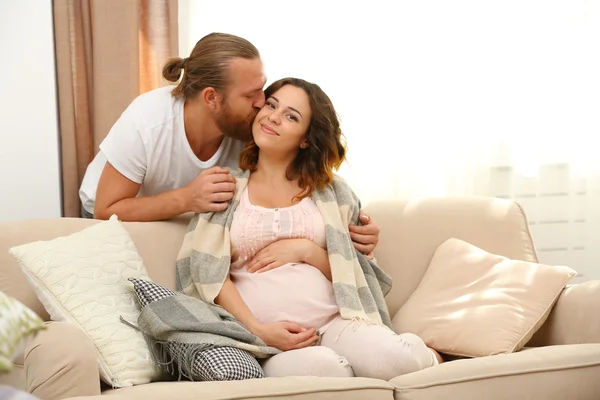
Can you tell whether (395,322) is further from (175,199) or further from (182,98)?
(182,98)

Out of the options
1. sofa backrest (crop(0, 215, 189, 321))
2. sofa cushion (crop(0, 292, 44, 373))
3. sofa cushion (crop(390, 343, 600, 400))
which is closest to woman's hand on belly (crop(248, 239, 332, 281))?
sofa backrest (crop(0, 215, 189, 321))

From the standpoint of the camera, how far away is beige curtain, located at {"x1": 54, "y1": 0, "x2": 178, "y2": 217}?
3055 mm

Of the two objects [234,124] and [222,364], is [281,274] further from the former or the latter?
[234,124]

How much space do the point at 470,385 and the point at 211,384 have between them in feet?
1.99

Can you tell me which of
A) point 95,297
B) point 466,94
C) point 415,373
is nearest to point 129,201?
point 95,297

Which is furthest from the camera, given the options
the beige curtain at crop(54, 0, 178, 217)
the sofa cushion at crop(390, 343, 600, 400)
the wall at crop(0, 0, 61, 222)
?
the beige curtain at crop(54, 0, 178, 217)

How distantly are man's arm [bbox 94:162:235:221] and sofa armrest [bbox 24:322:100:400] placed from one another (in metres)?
0.72

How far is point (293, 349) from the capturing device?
2.14 metres

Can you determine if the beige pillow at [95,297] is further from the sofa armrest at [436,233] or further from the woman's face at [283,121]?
the sofa armrest at [436,233]

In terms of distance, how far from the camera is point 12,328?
52 cm

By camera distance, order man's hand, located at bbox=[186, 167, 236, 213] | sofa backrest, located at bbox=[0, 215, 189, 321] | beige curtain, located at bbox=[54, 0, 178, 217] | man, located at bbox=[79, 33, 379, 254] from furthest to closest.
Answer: beige curtain, located at bbox=[54, 0, 178, 217] < man, located at bbox=[79, 33, 379, 254] < man's hand, located at bbox=[186, 167, 236, 213] < sofa backrest, located at bbox=[0, 215, 189, 321]

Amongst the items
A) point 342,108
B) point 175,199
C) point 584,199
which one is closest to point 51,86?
point 175,199

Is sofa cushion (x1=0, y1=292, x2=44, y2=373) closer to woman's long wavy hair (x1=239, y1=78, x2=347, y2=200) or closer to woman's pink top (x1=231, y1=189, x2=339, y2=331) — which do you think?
woman's pink top (x1=231, y1=189, x2=339, y2=331)

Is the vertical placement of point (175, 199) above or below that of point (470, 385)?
above
